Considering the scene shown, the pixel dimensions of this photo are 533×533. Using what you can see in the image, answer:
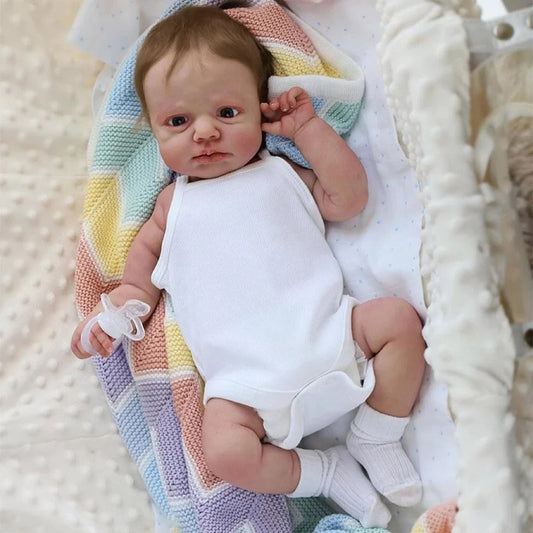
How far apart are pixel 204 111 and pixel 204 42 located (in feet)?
0.32

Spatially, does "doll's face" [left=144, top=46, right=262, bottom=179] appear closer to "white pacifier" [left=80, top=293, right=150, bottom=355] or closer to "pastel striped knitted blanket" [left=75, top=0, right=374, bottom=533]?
"pastel striped knitted blanket" [left=75, top=0, right=374, bottom=533]

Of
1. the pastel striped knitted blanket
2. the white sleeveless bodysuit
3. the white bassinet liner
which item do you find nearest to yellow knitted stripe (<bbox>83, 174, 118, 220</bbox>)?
the pastel striped knitted blanket

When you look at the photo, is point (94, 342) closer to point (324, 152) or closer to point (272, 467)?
point (272, 467)

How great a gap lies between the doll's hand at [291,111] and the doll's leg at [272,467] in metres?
0.40

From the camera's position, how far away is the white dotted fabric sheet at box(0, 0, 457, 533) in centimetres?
107

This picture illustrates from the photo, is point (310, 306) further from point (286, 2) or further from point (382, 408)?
point (286, 2)

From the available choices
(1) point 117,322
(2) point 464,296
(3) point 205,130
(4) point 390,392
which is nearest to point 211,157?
(3) point 205,130

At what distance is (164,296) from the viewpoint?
4.02 ft

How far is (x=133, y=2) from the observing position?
1.31 m

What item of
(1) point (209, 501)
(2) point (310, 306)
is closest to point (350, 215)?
(2) point (310, 306)

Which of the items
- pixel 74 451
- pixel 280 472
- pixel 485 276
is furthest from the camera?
pixel 74 451

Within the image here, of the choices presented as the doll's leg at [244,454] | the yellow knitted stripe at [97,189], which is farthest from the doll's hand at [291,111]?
the doll's leg at [244,454]

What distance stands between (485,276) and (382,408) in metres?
0.38

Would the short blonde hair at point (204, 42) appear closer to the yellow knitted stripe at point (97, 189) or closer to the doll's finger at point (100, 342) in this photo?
the yellow knitted stripe at point (97, 189)
